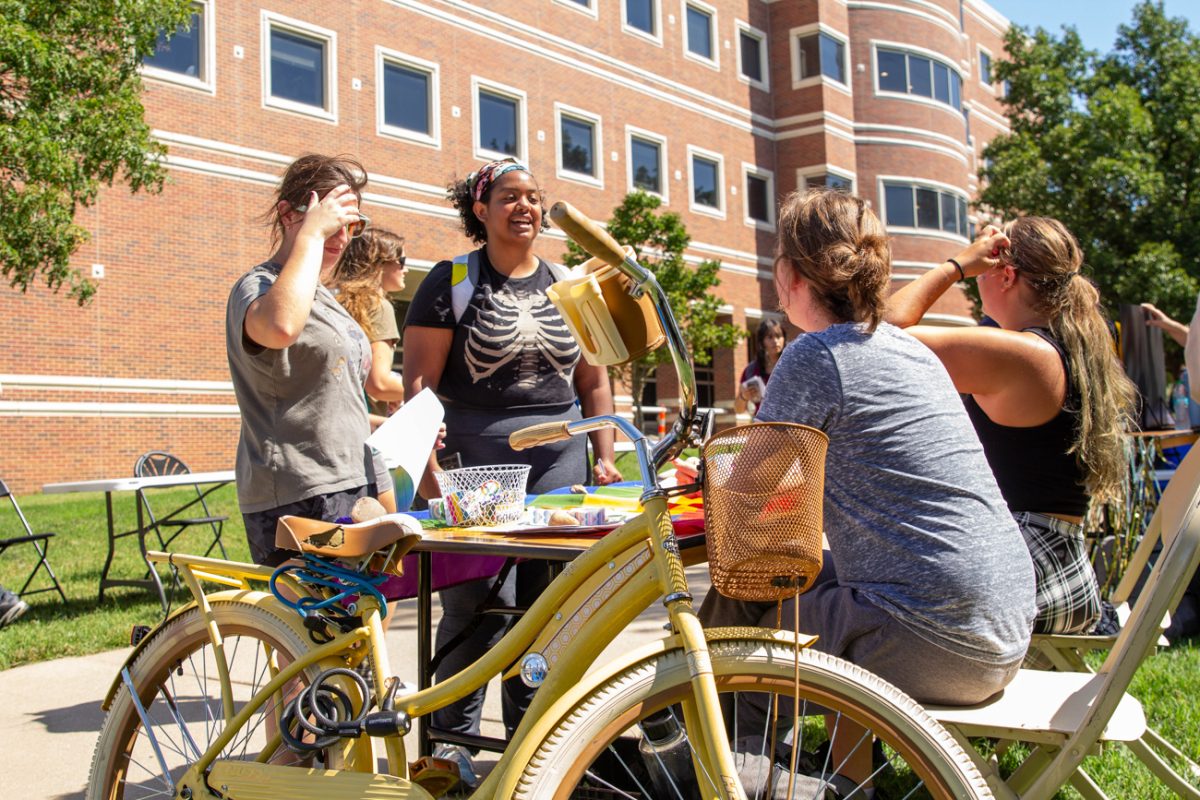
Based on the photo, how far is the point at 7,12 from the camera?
11.6m

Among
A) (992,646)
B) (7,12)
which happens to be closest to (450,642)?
(992,646)

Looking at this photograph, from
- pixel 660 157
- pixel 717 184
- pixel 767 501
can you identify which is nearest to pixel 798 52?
pixel 717 184

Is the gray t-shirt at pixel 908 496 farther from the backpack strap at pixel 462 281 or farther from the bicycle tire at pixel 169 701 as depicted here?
the backpack strap at pixel 462 281

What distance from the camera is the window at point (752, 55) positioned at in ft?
102

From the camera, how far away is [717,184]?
1169 inches

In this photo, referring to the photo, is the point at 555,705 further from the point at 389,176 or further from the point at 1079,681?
the point at 389,176

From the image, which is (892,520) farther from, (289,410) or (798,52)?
(798,52)

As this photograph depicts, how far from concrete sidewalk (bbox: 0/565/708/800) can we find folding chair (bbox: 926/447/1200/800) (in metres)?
2.09

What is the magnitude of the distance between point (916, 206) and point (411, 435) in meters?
32.3

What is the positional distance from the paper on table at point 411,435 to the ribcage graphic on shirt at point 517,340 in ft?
3.06

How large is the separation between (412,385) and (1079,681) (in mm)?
2383

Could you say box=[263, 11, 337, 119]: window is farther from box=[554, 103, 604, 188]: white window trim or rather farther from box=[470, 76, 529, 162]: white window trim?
box=[554, 103, 604, 188]: white window trim

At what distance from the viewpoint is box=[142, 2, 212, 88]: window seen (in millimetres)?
18188

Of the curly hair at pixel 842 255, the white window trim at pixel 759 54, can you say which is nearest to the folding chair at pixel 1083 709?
the curly hair at pixel 842 255
